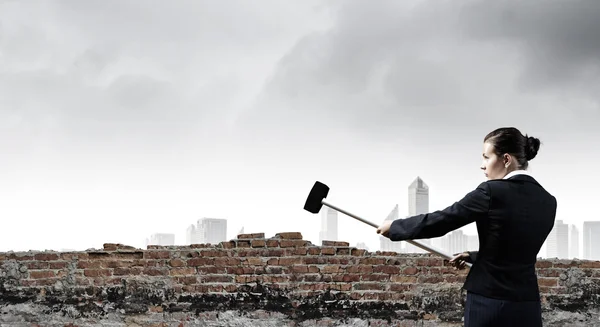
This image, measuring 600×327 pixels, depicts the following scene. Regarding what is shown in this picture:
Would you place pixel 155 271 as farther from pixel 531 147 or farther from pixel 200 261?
pixel 531 147

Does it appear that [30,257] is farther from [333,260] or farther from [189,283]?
[333,260]

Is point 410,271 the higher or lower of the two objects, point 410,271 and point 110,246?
the lower

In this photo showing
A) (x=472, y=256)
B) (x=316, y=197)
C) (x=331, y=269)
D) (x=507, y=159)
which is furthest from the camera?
(x=331, y=269)

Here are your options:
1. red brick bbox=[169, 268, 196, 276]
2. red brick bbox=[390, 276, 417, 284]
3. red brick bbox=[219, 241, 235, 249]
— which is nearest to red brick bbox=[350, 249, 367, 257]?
red brick bbox=[390, 276, 417, 284]

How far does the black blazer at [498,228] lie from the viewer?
2.57 meters

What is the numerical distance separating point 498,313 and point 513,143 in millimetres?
704

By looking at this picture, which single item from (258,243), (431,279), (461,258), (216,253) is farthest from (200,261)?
(461,258)

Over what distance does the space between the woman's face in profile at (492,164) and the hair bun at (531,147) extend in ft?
0.41

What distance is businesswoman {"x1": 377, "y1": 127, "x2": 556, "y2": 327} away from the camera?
2578 mm

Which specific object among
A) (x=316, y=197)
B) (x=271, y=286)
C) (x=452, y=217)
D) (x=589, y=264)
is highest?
(x=316, y=197)

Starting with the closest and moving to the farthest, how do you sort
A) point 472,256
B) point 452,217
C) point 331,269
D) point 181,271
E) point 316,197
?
point 452,217, point 472,256, point 316,197, point 331,269, point 181,271

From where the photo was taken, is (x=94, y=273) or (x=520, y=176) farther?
(x=94, y=273)

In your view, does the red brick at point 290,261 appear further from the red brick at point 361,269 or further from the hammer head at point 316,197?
the hammer head at point 316,197

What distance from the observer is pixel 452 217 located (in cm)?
256
